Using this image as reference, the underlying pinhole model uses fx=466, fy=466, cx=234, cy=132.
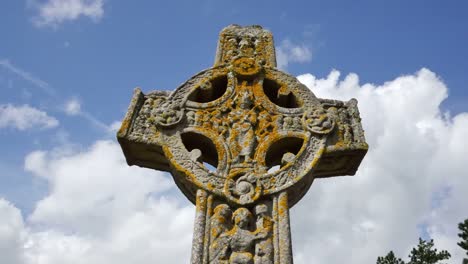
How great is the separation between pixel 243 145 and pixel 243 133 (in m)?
0.16

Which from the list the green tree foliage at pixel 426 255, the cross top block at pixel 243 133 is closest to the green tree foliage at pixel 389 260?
the green tree foliage at pixel 426 255

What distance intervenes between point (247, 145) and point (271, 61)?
4.64ft

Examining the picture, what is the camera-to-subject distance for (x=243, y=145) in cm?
483

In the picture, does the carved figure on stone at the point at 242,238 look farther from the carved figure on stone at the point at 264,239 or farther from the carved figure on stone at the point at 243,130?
the carved figure on stone at the point at 243,130

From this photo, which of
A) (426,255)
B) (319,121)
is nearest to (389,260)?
(426,255)

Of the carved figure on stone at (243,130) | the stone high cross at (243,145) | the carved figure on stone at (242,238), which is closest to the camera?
the carved figure on stone at (242,238)

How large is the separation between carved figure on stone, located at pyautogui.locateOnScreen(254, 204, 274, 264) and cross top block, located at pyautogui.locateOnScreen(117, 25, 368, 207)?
0.13 m

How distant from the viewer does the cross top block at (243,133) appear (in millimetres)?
4543

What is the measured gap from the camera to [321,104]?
533 centimetres

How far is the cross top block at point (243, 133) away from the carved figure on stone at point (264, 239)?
13 cm

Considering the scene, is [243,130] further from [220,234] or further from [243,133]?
[220,234]

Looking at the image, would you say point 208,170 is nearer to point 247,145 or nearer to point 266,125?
point 247,145

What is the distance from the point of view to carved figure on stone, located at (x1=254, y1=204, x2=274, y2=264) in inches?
159

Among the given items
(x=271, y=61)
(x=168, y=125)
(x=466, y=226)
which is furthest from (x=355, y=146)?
(x=466, y=226)
